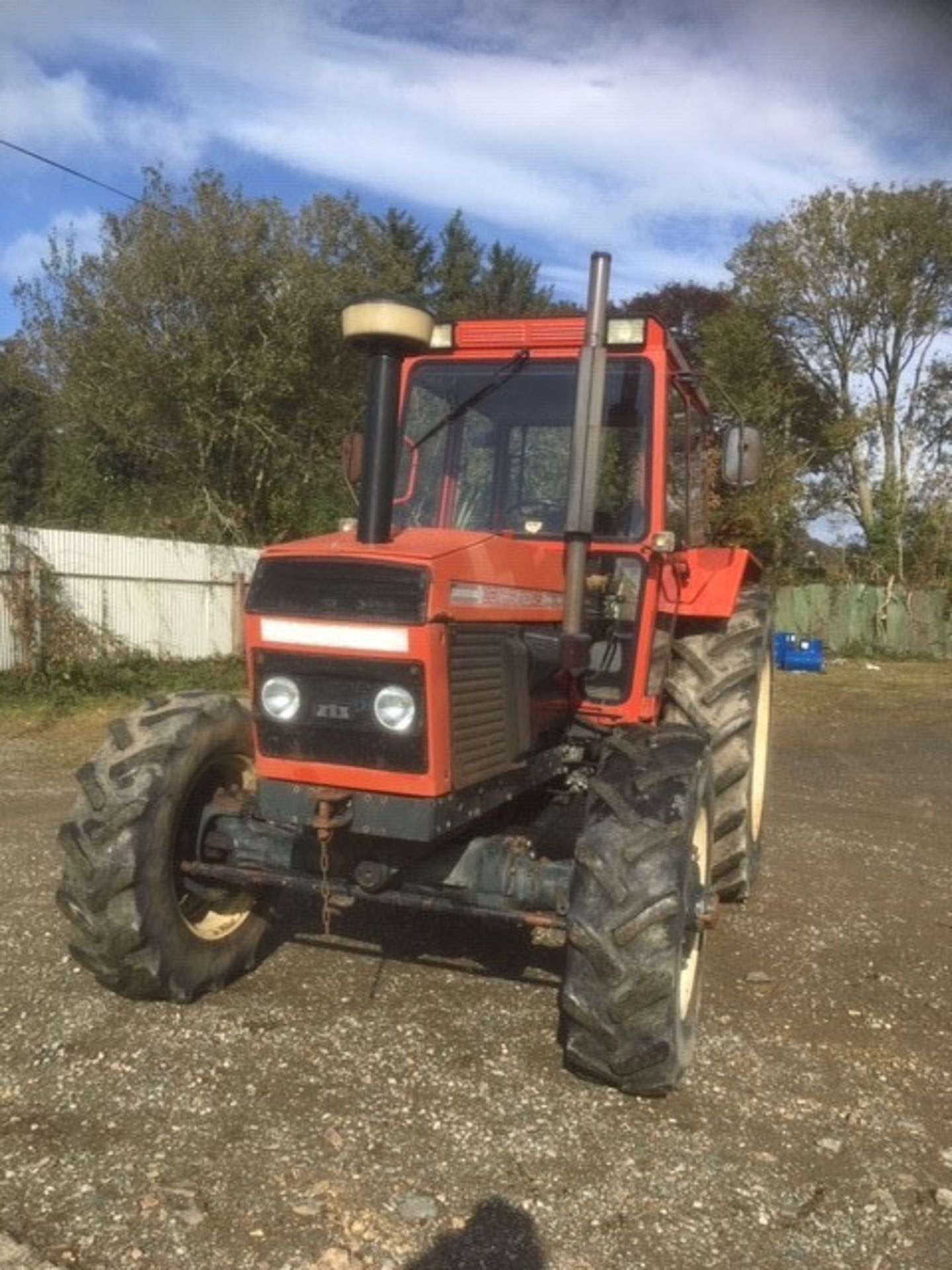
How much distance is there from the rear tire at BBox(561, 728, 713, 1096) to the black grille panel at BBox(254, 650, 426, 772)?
2.03ft

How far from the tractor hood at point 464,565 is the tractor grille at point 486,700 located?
0.25 ft

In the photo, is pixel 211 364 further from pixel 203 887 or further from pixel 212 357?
pixel 203 887

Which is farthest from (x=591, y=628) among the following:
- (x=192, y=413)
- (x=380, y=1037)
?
(x=192, y=413)

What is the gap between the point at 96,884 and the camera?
12.3ft

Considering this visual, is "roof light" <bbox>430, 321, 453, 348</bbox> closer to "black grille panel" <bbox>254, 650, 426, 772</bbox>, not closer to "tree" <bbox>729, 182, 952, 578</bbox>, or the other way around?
"black grille panel" <bbox>254, 650, 426, 772</bbox>

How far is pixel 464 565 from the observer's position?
3.55 m

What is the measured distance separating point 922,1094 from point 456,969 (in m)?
1.73

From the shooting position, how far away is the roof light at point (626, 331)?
4430 mm

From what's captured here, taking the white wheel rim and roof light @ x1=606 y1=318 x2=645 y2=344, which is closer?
the white wheel rim

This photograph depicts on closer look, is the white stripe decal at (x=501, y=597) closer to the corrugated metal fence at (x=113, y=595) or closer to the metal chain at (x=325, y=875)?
the metal chain at (x=325, y=875)

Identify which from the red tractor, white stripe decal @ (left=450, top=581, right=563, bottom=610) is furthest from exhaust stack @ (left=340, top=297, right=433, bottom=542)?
white stripe decal @ (left=450, top=581, right=563, bottom=610)

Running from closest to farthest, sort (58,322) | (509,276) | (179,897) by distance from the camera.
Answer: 1. (179,897)
2. (58,322)
3. (509,276)

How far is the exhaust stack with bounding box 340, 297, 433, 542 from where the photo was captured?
10.8 feet

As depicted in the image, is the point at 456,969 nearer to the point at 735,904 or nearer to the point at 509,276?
the point at 735,904
